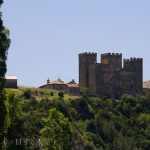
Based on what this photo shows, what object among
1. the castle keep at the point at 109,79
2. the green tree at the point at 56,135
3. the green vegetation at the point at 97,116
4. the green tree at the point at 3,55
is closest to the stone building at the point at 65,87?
the castle keep at the point at 109,79

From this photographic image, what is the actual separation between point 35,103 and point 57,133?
308 ft

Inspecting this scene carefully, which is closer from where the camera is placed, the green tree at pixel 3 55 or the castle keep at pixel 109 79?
the green tree at pixel 3 55

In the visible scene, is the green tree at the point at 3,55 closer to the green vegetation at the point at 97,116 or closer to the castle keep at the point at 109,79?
the green vegetation at the point at 97,116

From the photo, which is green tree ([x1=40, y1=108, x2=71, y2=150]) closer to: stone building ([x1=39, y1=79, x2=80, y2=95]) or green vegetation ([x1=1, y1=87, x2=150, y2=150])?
green vegetation ([x1=1, y1=87, x2=150, y2=150])

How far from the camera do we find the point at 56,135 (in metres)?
68.2

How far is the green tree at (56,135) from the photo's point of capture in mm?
67688

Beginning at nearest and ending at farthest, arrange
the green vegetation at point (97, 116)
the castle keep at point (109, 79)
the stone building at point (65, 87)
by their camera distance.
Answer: the green vegetation at point (97, 116) → the stone building at point (65, 87) → the castle keep at point (109, 79)

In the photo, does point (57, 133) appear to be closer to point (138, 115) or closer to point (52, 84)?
point (138, 115)

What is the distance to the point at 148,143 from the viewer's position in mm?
167000

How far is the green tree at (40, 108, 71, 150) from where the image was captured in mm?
67688

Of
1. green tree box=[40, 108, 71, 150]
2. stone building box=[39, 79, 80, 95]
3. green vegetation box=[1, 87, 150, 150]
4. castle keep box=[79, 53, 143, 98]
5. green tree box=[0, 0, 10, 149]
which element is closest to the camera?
green tree box=[0, 0, 10, 149]

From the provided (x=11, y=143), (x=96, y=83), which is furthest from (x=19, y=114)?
(x=96, y=83)

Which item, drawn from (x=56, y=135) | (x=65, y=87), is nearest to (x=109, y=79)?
(x=65, y=87)

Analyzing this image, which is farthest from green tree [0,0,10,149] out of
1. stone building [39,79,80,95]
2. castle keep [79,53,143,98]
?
castle keep [79,53,143,98]
